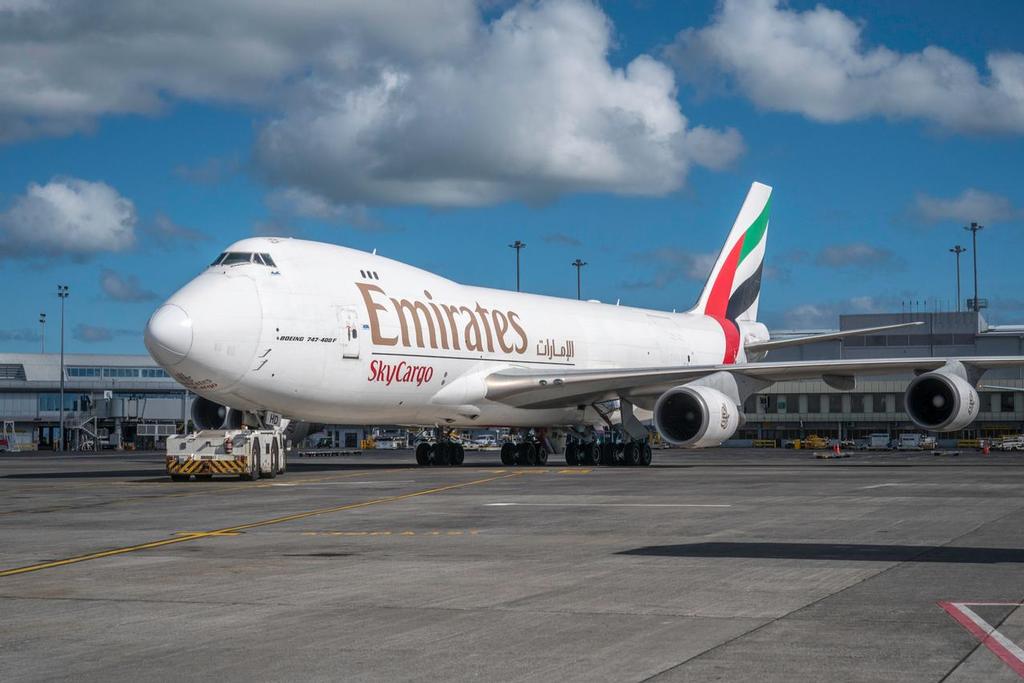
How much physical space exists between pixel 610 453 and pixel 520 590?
26.3m

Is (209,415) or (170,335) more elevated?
(170,335)

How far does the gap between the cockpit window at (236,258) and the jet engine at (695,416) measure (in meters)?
11.2

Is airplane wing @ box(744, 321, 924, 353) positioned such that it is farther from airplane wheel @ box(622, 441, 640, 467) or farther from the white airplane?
airplane wheel @ box(622, 441, 640, 467)

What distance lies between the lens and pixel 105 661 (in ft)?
22.8

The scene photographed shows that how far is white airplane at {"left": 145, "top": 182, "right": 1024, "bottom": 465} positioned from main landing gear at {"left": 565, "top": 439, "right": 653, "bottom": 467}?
0.05 m

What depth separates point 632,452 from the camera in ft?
114

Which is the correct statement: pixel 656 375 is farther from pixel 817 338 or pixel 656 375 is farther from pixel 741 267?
pixel 741 267

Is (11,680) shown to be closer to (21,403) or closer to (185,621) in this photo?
(185,621)

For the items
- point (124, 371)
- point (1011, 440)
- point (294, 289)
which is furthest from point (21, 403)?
point (294, 289)

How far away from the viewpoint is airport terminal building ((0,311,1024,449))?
291 feet

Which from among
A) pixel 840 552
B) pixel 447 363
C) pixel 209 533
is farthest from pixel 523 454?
pixel 840 552

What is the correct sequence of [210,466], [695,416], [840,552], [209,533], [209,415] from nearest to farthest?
[840,552] → [209,533] → [210,466] → [695,416] → [209,415]

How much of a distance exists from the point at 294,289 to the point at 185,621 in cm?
1927

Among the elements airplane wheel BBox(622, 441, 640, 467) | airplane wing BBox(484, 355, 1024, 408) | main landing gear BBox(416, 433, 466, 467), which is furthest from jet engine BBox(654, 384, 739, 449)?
main landing gear BBox(416, 433, 466, 467)
